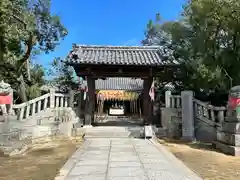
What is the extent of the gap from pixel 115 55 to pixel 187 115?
4.72m

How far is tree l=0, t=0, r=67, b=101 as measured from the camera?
36.8ft

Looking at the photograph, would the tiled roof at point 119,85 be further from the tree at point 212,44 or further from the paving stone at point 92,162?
the paving stone at point 92,162

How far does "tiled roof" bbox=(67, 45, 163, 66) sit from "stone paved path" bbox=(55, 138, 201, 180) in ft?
17.9

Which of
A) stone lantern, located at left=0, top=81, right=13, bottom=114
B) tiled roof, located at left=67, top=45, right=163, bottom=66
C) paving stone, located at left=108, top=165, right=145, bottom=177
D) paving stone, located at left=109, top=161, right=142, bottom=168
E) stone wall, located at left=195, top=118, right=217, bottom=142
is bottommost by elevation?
paving stone, located at left=108, top=165, right=145, bottom=177

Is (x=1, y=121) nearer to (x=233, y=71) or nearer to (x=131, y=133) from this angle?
(x=131, y=133)

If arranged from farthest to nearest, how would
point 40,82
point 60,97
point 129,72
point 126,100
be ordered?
point 126,100, point 40,82, point 129,72, point 60,97

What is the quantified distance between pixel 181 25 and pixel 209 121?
474 cm

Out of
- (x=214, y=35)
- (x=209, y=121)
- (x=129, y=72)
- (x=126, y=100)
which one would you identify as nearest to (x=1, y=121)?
(x=129, y=72)

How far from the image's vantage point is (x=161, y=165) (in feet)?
19.9

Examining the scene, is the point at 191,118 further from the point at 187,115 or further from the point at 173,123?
the point at 173,123

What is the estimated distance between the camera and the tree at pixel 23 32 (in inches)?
442

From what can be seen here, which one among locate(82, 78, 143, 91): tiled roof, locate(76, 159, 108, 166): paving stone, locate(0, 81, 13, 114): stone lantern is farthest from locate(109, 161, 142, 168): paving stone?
locate(82, 78, 143, 91): tiled roof

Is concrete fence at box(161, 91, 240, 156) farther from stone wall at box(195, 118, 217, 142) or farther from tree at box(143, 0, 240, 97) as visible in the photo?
tree at box(143, 0, 240, 97)

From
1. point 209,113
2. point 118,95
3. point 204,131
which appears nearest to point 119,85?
point 118,95
